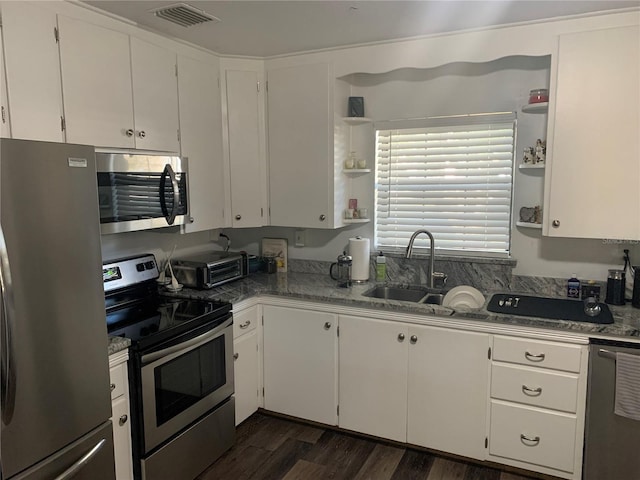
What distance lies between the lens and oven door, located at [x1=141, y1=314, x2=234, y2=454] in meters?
2.17

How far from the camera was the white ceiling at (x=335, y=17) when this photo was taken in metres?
2.24

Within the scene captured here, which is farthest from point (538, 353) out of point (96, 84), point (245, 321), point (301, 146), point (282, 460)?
point (96, 84)

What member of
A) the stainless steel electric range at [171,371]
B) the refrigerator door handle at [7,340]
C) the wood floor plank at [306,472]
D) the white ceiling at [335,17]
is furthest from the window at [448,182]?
the refrigerator door handle at [7,340]

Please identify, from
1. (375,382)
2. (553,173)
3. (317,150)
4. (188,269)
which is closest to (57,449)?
(188,269)

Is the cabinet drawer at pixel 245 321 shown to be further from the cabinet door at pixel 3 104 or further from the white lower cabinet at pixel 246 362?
the cabinet door at pixel 3 104

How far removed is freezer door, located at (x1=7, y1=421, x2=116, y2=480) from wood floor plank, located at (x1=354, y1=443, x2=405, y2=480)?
126 cm

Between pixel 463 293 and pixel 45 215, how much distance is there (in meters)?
2.21

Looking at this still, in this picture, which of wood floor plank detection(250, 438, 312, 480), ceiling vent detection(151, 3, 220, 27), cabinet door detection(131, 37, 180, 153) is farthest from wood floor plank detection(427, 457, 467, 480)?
ceiling vent detection(151, 3, 220, 27)

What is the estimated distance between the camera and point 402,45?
2.79 m

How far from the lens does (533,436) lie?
2.41 meters

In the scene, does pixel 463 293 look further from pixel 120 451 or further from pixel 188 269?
pixel 120 451

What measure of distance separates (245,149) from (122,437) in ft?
6.19

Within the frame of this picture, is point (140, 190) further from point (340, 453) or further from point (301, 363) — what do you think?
point (340, 453)

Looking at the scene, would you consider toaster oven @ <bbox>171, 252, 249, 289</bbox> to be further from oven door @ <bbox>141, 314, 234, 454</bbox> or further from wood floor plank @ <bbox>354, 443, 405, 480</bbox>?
wood floor plank @ <bbox>354, 443, 405, 480</bbox>
